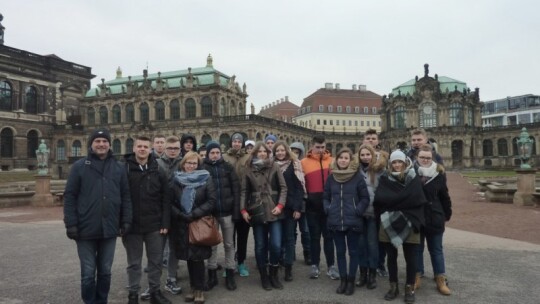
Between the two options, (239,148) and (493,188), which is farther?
(493,188)

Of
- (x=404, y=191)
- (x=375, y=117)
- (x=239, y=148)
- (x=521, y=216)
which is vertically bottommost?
(x=521, y=216)

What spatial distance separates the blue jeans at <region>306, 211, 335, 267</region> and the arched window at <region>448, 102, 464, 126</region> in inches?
2497

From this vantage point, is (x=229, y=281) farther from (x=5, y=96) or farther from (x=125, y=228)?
(x=5, y=96)

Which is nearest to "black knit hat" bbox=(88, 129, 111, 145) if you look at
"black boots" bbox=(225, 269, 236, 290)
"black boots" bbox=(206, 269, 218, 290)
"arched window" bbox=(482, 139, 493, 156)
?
"black boots" bbox=(206, 269, 218, 290)

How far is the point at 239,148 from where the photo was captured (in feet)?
26.5

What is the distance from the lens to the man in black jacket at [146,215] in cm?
631

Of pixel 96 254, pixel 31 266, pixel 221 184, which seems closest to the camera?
pixel 96 254

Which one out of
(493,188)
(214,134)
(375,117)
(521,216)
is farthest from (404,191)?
(375,117)

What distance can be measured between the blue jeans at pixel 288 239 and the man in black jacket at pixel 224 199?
0.96 m

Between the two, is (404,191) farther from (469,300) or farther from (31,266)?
(31,266)

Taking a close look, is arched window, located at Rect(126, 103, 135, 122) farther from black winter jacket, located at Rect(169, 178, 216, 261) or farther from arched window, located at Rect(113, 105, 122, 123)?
black winter jacket, located at Rect(169, 178, 216, 261)

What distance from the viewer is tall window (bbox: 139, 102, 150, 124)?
6091cm

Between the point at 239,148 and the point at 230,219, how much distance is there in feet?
4.66

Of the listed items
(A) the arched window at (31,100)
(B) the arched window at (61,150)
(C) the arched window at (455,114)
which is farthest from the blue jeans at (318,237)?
(C) the arched window at (455,114)
